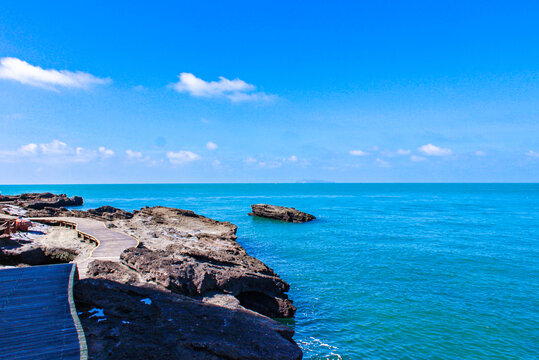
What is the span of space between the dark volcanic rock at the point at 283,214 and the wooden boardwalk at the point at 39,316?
46.4 metres

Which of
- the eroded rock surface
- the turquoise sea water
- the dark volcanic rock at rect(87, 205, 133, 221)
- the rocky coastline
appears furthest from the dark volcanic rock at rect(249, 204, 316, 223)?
the eroded rock surface

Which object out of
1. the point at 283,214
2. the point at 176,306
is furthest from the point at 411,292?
the point at 283,214

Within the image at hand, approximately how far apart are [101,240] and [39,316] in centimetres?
1684

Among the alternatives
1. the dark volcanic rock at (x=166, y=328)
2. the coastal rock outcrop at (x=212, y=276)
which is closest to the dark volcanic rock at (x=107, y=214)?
the coastal rock outcrop at (x=212, y=276)

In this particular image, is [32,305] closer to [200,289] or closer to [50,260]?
[200,289]

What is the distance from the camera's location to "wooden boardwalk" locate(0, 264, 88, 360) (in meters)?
8.85

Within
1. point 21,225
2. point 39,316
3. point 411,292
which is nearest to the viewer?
point 39,316

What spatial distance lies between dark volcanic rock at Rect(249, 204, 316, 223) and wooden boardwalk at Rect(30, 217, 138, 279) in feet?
109

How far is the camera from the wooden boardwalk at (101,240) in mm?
20000

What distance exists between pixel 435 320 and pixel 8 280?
69.0 ft

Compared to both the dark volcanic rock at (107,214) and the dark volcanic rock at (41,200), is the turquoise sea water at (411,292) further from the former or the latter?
the dark volcanic rock at (41,200)

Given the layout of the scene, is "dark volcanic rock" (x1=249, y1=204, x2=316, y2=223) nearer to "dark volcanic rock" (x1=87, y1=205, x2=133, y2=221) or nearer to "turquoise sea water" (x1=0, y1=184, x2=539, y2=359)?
"turquoise sea water" (x1=0, y1=184, x2=539, y2=359)

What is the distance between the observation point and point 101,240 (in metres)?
26.1

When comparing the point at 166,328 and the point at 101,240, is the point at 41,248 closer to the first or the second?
the point at 101,240
